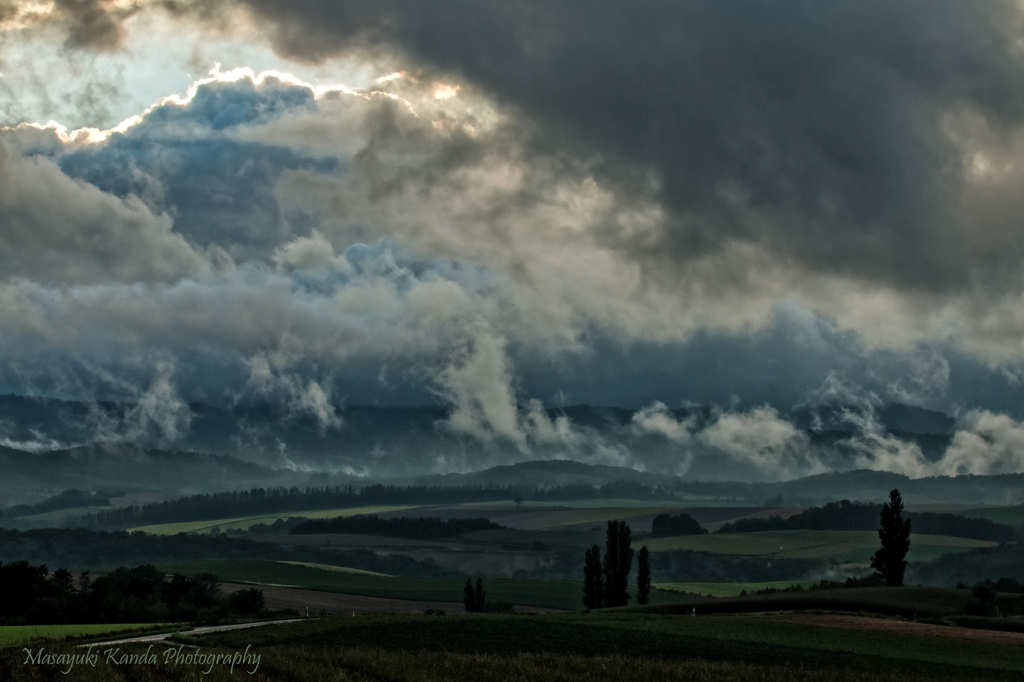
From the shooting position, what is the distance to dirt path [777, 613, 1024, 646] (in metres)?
117

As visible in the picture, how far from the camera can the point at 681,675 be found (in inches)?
3167

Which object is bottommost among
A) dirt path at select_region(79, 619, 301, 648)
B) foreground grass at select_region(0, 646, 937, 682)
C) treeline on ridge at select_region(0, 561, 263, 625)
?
treeline on ridge at select_region(0, 561, 263, 625)

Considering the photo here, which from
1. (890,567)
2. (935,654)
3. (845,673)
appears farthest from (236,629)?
(890,567)

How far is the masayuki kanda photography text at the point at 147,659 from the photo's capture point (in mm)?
74062

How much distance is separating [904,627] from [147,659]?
270 feet

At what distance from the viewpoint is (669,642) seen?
106 metres

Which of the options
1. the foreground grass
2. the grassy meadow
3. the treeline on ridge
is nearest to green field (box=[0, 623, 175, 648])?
the treeline on ridge

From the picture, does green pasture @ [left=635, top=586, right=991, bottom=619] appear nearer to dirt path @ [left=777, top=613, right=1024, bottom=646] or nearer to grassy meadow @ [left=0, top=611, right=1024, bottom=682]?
dirt path @ [left=777, top=613, right=1024, bottom=646]

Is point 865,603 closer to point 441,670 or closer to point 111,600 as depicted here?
point 441,670

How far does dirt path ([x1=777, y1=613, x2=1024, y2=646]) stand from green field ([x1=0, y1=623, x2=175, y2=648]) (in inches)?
2842

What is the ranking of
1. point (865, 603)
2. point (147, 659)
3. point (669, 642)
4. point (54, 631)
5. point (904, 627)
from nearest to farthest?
point (147, 659) < point (669, 642) < point (54, 631) < point (904, 627) < point (865, 603)

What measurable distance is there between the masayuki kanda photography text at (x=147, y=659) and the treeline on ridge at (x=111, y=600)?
43.9 meters

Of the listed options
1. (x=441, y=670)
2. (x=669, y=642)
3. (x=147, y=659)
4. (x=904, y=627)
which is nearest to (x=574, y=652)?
(x=669, y=642)

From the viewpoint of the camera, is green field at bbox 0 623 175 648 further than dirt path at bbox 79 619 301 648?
Yes
